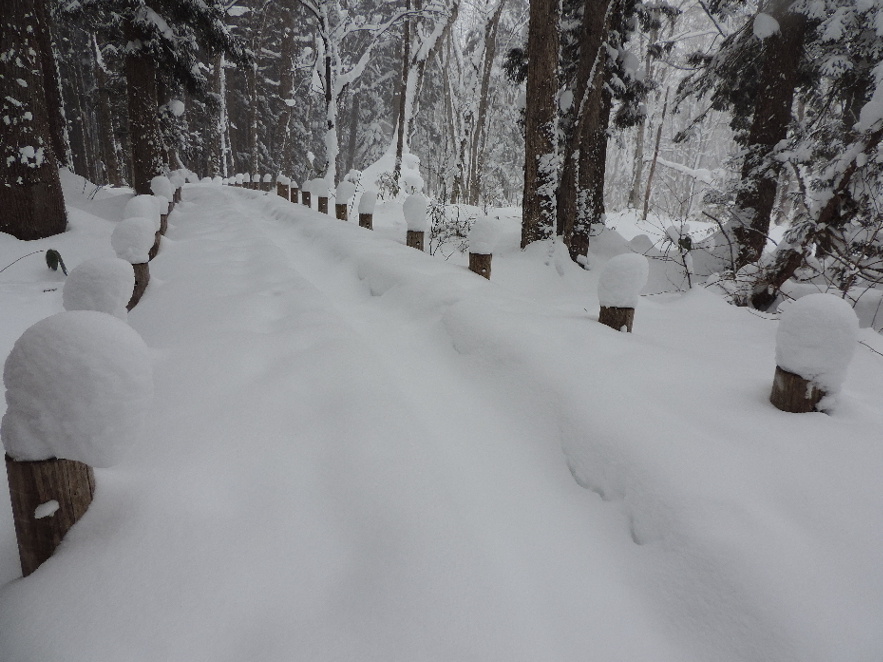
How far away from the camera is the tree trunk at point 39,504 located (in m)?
1.25

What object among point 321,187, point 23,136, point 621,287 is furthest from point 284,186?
point 621,287

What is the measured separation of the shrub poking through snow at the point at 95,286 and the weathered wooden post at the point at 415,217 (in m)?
3.59

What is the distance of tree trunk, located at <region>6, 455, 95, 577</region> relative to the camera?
4.09 feet

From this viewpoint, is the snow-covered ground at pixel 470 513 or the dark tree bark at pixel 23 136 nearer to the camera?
the snow-covered ground at pixel 470 513

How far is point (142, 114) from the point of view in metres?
9.78

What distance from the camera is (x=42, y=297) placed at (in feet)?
13.5

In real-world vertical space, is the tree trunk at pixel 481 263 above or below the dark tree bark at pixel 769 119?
below

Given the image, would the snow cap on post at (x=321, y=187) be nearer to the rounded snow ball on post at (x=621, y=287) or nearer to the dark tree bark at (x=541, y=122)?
the dark tree bark at (x=541, y=122)

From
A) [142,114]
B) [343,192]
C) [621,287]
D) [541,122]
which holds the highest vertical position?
[142,114]


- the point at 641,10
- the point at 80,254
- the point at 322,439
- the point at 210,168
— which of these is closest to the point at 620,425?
the point at 322,439

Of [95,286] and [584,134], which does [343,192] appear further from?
[95,286]

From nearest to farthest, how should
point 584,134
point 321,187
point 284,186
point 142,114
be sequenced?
1. point 584,134
2. point 142,114
3. point 321,187
4. point 284,186

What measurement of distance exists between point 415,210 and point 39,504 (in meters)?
4.91

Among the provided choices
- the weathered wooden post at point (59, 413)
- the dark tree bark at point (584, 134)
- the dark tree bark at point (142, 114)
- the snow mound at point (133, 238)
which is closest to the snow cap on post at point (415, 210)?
the snow mound at point (133, 238)
